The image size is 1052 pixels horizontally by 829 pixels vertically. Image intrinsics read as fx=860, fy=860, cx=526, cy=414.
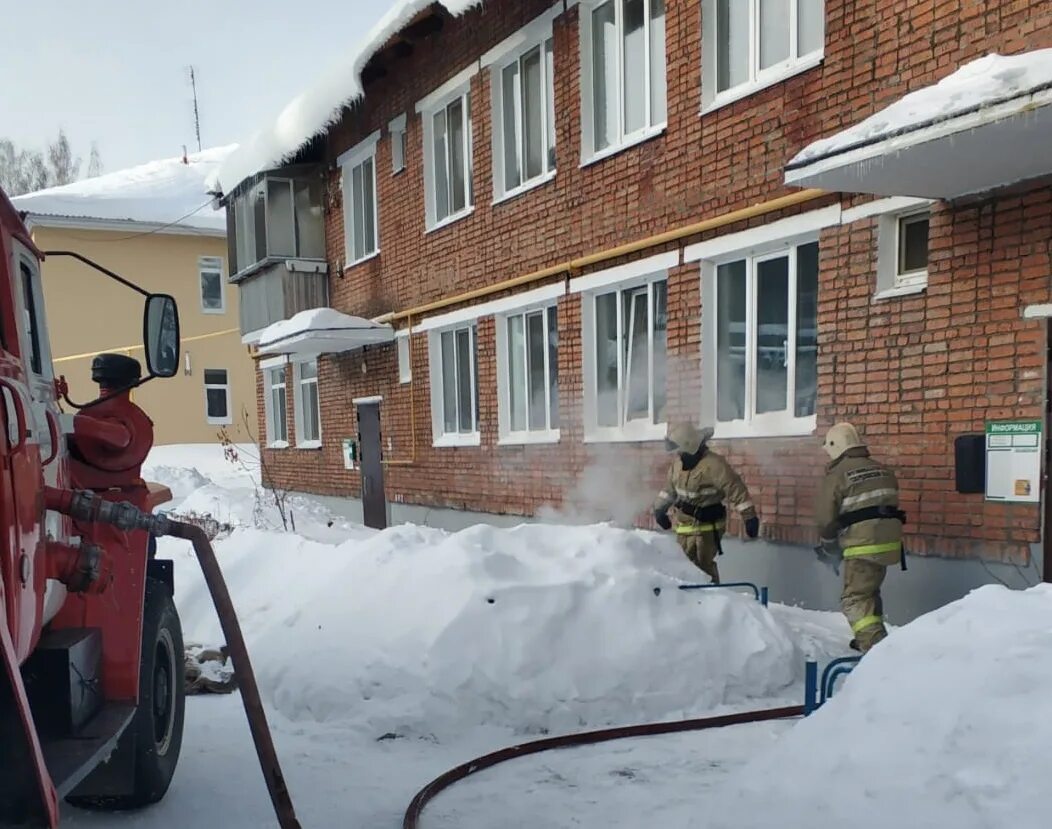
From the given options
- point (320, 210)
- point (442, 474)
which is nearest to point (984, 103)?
point (442, 474)

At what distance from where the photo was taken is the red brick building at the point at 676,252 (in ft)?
17.9

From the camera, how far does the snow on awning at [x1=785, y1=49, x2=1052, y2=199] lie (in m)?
4.28

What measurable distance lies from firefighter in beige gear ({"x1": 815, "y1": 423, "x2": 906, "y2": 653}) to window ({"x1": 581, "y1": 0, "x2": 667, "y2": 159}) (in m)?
3.88

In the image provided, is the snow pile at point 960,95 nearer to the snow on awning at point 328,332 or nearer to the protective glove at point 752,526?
the protective glove at point 752,526

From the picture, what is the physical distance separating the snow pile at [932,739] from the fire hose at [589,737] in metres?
1.53

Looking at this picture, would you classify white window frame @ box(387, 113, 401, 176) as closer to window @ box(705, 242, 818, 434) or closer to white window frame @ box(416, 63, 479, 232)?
white window frame @ box(416, 63, 479, 232)

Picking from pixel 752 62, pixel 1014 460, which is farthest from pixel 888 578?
pixel 752 62

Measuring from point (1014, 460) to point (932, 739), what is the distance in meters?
3.53

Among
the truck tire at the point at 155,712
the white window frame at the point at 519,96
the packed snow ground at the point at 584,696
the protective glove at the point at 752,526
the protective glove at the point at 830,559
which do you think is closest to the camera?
the packed snow ground at the point at 584,696

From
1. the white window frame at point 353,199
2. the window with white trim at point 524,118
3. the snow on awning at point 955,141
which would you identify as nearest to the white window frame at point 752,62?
the snow on awning at point 955,141

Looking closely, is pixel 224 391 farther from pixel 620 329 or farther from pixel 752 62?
pixel 752 62

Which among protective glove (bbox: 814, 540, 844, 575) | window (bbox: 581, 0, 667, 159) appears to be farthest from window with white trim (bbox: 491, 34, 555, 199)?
protective glove (bbox: 814, 540, 844, 575)

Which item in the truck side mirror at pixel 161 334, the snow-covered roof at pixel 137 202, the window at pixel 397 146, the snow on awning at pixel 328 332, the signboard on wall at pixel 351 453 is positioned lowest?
the signboard on wall at pixel 351 453

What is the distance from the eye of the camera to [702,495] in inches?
267
